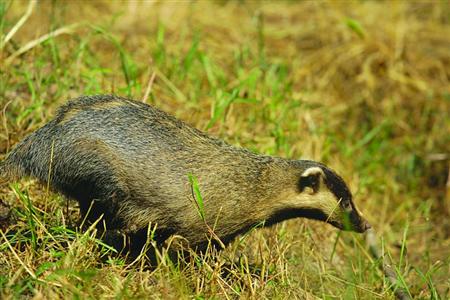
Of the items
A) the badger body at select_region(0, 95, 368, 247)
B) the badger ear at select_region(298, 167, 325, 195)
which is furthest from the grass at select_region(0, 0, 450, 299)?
the badger ear at select_region(298, 167, 325, 195)

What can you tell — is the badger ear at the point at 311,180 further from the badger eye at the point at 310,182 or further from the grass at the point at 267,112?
the grass at the point at 267,112

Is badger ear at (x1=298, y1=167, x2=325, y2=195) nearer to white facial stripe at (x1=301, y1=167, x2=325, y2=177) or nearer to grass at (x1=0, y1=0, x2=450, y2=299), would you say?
white facial stripe at (x1=301, y1=167, x2=325, y2=177)

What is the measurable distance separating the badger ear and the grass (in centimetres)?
41

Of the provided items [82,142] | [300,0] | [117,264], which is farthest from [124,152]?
[300,0]

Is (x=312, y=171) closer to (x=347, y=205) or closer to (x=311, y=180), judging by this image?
(x=311, y=180)

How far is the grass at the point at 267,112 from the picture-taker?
5.10 meters

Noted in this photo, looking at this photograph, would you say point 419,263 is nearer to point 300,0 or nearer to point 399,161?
point 399,161

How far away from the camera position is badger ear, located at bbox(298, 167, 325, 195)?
18.9 ft

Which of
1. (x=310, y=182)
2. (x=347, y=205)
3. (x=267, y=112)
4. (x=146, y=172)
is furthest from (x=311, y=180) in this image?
(x=267, y=112)

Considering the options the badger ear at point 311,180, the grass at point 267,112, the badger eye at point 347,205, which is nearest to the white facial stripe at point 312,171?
the badger ear at point 311,180

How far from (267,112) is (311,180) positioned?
207 cm

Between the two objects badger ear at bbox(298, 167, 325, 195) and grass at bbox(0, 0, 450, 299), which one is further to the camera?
badger ear at bbox(298, 167, 325, 195)

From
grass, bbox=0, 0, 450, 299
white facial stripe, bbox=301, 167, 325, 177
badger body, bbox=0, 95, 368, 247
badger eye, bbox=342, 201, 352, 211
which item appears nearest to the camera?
grass, bbox=0, 0, 450, 299

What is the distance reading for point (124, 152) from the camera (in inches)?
209
